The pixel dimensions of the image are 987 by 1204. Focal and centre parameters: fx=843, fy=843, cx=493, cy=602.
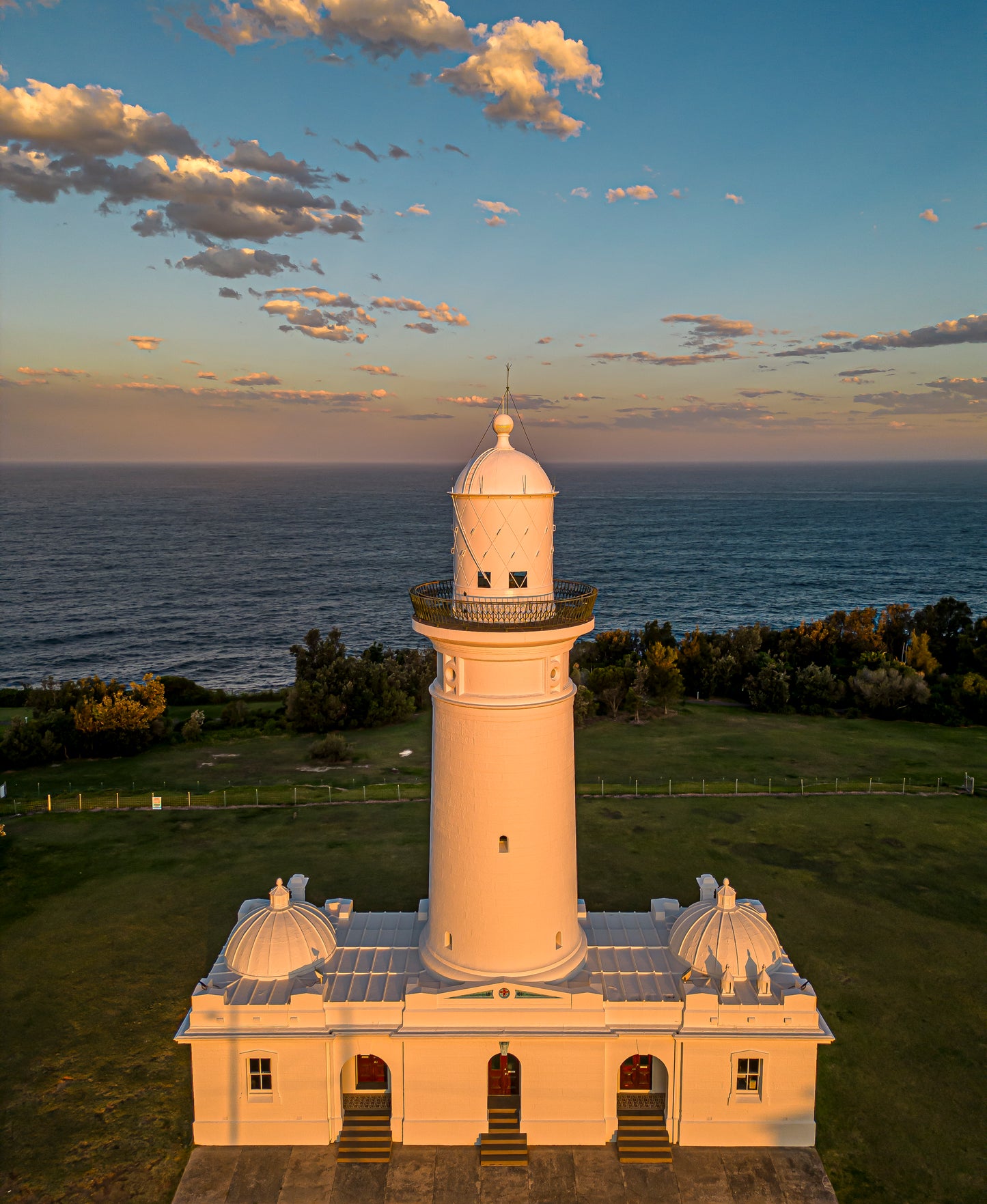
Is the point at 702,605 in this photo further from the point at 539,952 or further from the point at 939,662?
the point at 539,952

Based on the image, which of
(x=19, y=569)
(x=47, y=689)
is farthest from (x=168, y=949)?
(x=19, y=569)

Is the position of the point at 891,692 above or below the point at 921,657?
below

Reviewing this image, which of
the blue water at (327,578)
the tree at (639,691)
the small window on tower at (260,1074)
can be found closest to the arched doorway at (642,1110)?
the small window on tower at (260,1074)

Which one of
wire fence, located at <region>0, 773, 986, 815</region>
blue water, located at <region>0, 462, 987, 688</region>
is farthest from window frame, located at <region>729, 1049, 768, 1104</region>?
blue water, located at <region>0, 462, 987, 688</region>

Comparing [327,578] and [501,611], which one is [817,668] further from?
[327,578]

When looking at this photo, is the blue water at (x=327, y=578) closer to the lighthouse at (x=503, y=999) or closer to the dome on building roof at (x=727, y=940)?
the lighthouse at (x=503, y=999)

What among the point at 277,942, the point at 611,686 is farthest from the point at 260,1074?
the point at 611,686

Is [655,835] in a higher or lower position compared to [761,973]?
lower
